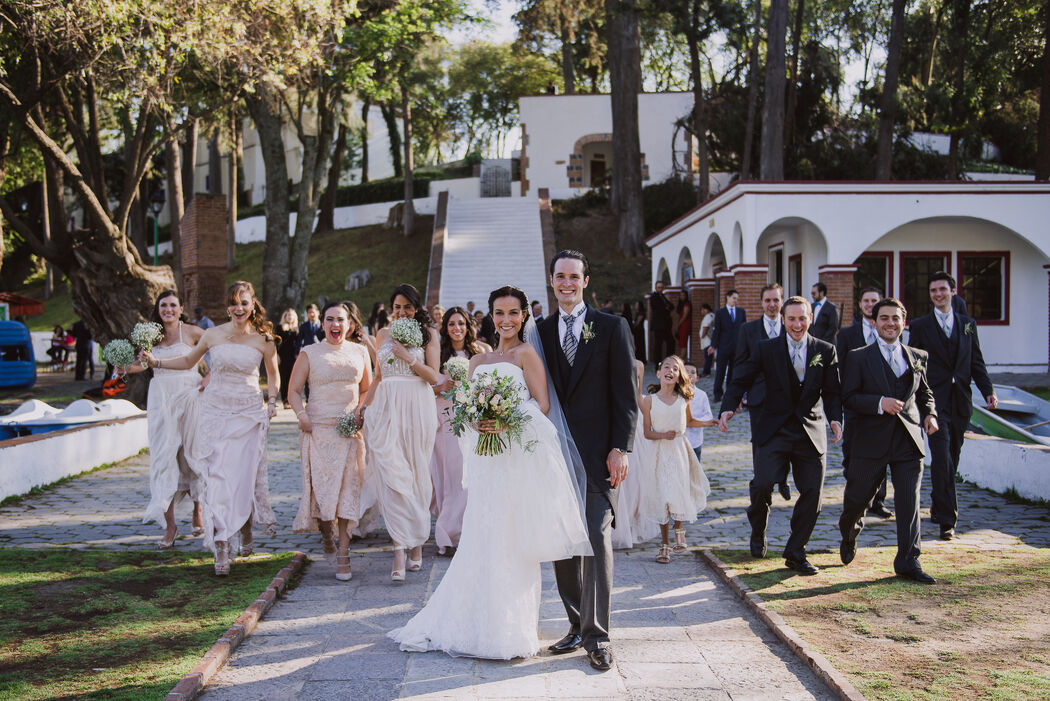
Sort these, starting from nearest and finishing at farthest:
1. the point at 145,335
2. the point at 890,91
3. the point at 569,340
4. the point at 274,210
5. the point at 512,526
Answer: the point at 512,526, the point at 569,340, the point at 145,335, the point at 274,210, the point at 890,91

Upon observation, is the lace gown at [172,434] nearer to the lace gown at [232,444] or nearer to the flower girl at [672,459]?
the lace gown at [232,444]

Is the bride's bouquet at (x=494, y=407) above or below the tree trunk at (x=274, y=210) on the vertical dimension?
below

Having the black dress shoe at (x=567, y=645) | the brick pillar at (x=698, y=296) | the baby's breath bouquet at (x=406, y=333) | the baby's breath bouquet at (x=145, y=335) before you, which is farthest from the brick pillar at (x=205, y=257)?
the black dress shoe at (x=567, y=645)

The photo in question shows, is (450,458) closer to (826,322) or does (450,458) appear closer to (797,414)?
(797,414)

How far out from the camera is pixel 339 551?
305 inches

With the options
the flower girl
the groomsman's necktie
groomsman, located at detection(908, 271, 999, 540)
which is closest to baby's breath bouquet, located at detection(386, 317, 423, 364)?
the flower girl

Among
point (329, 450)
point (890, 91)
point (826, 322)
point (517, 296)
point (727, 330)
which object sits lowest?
point (329, 450)

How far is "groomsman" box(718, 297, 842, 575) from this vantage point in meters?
7.66

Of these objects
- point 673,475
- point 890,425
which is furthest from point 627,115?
point 890,425

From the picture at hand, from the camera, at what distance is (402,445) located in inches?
314

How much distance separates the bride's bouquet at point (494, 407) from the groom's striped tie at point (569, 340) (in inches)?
15.8

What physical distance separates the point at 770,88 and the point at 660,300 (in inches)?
320

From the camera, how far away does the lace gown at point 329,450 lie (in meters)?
7.91

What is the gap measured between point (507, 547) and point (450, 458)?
3.38 m
